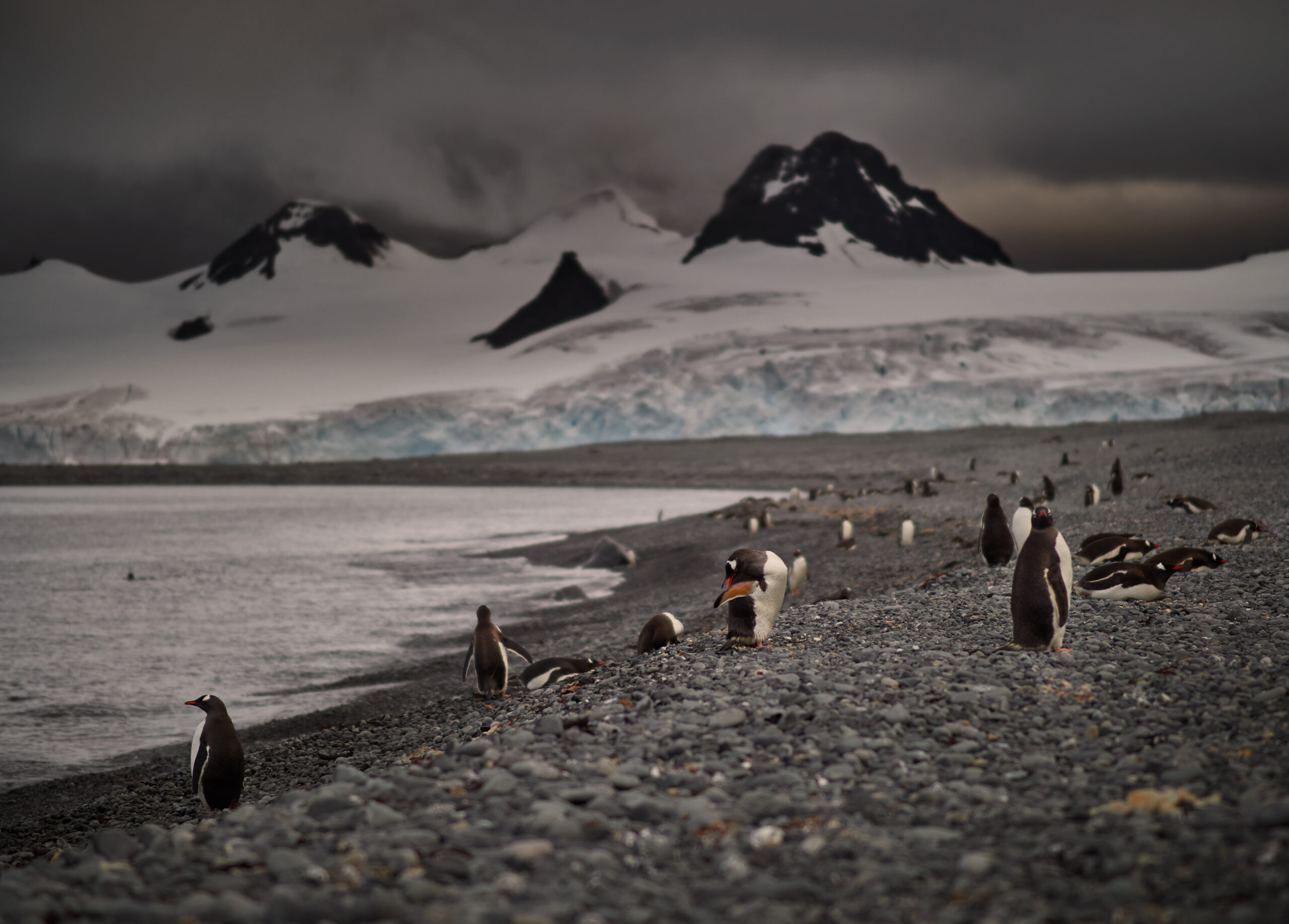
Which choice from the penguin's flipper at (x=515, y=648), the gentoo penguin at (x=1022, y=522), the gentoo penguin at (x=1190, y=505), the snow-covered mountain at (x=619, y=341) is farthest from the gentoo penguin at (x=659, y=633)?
the snow-covered mountain at (x=619, y=341)

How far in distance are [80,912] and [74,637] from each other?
11624 mm

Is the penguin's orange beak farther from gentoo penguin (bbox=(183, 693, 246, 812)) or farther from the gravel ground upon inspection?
gentoo penguin (bbox=(183, 693, 246, 812))

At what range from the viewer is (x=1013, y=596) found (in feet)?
17.3

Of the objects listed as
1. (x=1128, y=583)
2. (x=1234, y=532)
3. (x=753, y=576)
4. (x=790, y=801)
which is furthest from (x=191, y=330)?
(x=790, y=801)

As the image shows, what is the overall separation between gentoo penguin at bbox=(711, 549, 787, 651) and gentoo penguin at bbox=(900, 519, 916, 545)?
8.21m

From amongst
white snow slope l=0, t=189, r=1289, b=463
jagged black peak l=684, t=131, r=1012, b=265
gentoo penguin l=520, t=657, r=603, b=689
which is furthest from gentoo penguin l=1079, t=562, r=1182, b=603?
jagged black peak l=684, t=131, r=1012, b=265

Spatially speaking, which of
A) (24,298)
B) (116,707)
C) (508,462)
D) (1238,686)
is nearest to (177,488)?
(508,462)

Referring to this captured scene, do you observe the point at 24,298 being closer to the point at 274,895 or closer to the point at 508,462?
the point at 508,462

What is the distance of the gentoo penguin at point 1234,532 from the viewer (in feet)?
29.3

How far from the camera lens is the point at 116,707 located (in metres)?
8.88

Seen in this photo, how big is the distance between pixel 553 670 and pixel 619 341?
71401 mm

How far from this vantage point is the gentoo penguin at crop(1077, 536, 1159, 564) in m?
8.06

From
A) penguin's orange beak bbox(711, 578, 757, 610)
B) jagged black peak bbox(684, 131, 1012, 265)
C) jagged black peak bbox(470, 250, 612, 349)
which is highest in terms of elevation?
jagged black peak bbox(684, 131, 1012, 265)

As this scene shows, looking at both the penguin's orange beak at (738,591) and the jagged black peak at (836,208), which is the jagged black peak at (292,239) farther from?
the penguin's orange beak at (738,591)
